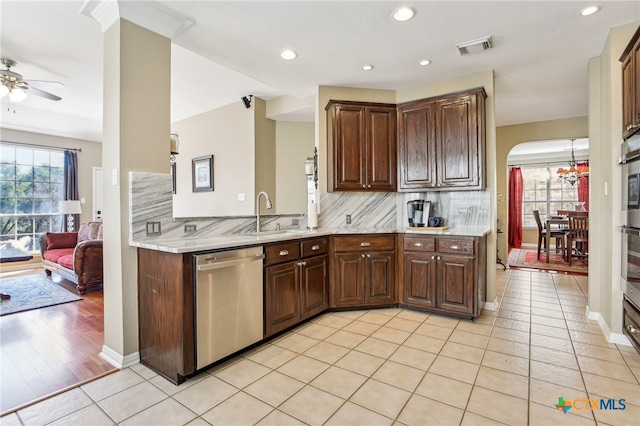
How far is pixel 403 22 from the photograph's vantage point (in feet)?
8.14

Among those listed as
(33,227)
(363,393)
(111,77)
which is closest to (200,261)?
(363,393)

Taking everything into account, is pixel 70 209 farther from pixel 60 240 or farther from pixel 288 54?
pixel 288 54

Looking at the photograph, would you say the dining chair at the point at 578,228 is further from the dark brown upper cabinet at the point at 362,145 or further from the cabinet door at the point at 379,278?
the cabinet door at the point at 379,278

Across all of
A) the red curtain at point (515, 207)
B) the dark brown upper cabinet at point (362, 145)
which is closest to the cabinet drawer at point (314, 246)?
the dark brown upper cabinet at point (362, 145)

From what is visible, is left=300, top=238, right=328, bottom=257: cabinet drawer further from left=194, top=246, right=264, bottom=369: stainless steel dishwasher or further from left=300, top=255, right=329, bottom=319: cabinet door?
left=194, top=246, right=264, bottom=369: stainless steel dishwasher

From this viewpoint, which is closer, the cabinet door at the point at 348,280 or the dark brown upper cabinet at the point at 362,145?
the cabinet door at the point at 348,280

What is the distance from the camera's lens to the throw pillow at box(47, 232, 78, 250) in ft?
17.6

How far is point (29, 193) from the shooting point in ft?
20.2

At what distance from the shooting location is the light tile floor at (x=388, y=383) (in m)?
1.71

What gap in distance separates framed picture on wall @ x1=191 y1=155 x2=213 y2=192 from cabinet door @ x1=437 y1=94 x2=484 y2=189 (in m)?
3.75

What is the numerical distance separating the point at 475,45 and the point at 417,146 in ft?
3.72

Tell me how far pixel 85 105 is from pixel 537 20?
630cm

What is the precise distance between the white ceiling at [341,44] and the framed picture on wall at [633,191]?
128 cm

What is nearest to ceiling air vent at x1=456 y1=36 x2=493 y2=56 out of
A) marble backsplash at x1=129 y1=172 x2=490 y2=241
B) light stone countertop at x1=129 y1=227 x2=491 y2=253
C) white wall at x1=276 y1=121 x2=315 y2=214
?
marble backsplash at x1=129 y1=172 x2=490 y2=241
